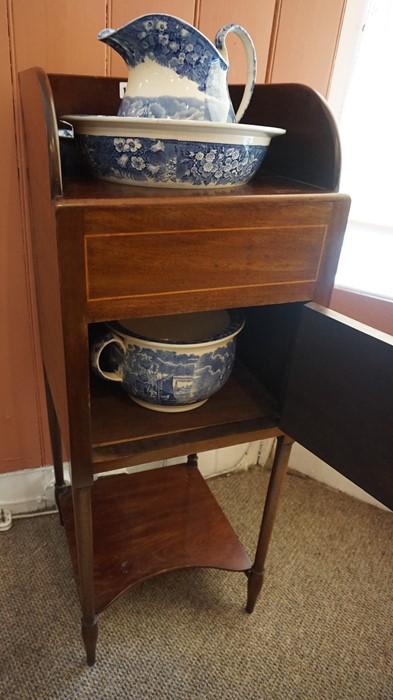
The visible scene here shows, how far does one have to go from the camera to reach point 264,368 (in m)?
0.87

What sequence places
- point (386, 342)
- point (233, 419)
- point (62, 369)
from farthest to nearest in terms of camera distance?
point (233, 419), point (62, 369), point (386, 342)

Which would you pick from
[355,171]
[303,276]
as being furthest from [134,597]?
[355,171]

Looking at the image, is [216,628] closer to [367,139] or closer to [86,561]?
[86,561]

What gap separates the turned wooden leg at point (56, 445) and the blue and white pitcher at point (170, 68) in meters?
0.63

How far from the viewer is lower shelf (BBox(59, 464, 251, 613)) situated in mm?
1000

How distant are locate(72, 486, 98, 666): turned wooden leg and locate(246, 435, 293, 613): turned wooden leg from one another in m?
0.33

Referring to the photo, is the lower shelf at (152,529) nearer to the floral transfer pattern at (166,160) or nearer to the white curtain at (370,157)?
the white curtain at (370,157)

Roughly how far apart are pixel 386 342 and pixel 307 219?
204 millimetres

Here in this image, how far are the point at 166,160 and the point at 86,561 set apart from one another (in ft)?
2.01

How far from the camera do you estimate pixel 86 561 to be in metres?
0.79

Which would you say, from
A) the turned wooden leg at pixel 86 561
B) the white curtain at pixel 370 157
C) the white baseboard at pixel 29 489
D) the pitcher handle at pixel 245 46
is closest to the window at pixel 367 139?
the white curtain at pixel 370 157

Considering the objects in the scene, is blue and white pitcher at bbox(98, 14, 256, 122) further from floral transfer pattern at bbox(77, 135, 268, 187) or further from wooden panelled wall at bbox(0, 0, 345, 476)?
wooden panelled wall at bbox(0, 0, 345, 476)

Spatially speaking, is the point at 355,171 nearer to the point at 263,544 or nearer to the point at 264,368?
the point at 264,368

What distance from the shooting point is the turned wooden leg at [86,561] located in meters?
0.72
